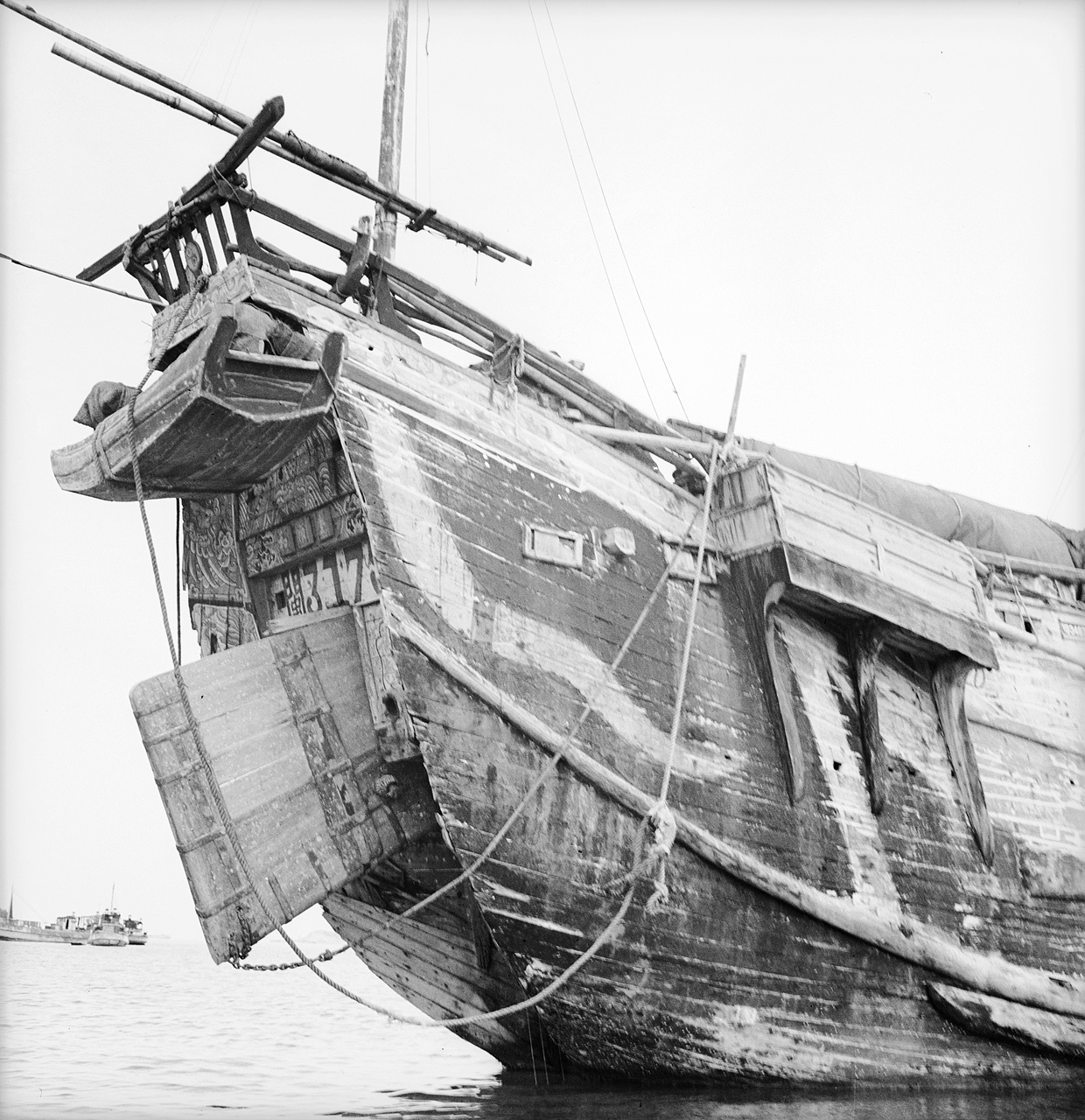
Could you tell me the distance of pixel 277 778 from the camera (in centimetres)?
609

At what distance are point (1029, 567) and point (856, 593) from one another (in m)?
3.58

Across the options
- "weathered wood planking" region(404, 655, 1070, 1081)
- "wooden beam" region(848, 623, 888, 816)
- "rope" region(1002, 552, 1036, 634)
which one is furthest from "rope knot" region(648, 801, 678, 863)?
"rope" region(1002, 552, 1036, 634)

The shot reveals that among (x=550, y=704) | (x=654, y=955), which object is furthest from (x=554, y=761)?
(x=654, y=955)

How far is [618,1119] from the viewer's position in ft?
17.8

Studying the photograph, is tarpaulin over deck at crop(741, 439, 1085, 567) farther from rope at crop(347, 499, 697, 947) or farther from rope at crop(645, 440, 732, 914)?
rope at crop(645, 440, 732, 914)

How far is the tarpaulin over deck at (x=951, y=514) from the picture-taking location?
990 centimetres

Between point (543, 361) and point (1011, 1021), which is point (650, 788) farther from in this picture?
point (1011, 1021)

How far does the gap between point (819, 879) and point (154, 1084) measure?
204 inches

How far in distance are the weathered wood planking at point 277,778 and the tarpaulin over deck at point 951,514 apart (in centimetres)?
489

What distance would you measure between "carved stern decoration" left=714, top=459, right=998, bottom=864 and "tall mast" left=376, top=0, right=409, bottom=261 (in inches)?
157

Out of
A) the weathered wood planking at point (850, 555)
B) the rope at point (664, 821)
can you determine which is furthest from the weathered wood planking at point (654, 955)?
the weathered wood planking at point (850, 555)

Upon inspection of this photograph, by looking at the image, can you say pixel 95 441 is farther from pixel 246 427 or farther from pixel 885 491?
pixel 885 491

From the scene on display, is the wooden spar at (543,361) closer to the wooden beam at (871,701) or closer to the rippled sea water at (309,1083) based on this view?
the wooden beam at (871,701)

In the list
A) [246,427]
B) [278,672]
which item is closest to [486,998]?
[278,672]
